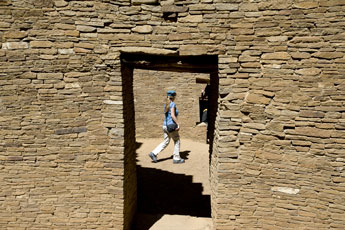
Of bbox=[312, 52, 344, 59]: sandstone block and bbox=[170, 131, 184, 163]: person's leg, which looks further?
bbox=[170, 131, 184, 163]: person's leg

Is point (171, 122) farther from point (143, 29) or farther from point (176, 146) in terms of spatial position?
point (143, 29)

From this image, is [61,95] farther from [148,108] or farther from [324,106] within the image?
[148,108]

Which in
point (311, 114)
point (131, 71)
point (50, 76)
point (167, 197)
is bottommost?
point (167, 197)

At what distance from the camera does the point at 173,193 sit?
200 inches

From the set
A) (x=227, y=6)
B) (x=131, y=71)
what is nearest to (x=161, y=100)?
(x=131, y=71)

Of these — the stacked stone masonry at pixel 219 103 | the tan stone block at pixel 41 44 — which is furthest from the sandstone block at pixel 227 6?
the tan stone block at pixel 41 44

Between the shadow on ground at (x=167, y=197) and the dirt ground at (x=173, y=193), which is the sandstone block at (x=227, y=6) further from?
the shadow on ground at (x=167, y=197)

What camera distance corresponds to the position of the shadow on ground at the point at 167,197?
4.40m

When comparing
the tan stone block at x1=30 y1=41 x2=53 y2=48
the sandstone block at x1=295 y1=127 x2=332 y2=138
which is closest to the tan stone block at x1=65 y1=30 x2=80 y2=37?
the tan stone block at x1=30 y1=41 x2=53 y2=48

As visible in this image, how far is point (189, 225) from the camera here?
3793 mm

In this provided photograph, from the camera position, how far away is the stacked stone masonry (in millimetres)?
2881

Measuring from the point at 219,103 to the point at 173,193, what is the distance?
262cm

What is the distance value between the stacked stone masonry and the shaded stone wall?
5274 millimetres

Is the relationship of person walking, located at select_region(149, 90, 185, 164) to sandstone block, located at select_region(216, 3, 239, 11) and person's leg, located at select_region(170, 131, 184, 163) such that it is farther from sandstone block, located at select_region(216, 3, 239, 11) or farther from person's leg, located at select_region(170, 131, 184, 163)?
sandstone block, located at select_region(216, 3, 239, 11)
